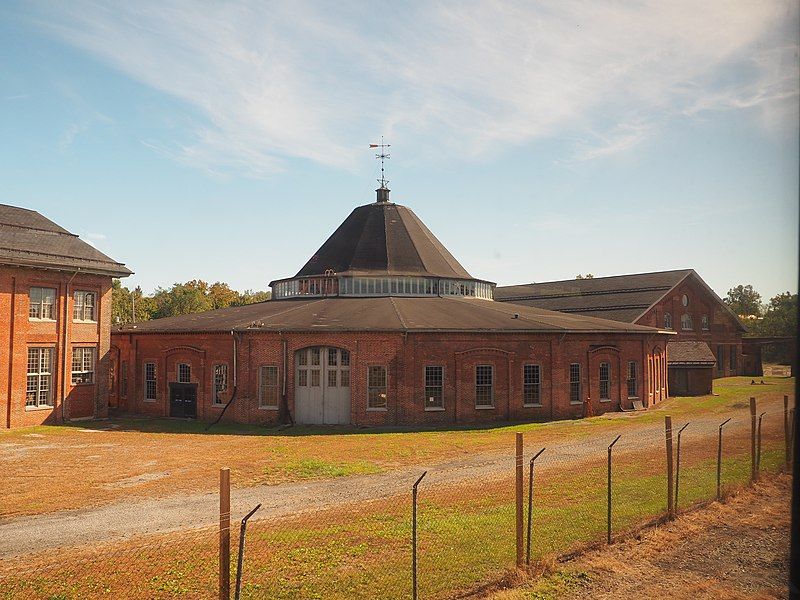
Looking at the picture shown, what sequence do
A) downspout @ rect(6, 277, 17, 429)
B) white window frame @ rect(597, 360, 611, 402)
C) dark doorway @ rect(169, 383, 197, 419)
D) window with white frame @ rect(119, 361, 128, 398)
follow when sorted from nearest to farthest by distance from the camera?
downspout @ rect(6, 277, 17, 429) → dark doorway @ rect(169, 383, 197, 419) → white window frame @ rect(597, 360, 611, 402) → window with white frame @ rect(119, 361, 128, 398)

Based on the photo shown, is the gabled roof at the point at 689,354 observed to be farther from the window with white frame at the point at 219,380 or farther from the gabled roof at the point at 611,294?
the window with white frame at the point at 219,380

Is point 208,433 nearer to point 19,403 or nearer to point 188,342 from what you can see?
point 188,342

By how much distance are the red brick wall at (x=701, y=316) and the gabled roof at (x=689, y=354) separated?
8.47m

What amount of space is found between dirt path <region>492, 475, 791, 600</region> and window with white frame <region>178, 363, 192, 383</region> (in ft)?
88.8

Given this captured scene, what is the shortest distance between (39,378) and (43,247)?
6.79m

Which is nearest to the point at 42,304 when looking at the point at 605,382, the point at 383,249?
the point at 383,249

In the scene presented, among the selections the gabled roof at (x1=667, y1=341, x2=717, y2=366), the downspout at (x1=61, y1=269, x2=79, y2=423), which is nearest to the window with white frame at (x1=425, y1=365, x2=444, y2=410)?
the downspout at (x1=61, y1=269, x2=79, y2=423)

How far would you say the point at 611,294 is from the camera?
59.8m

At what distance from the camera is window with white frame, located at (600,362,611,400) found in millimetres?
34188

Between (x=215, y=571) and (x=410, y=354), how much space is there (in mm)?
19963

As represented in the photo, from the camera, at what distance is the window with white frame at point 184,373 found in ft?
109

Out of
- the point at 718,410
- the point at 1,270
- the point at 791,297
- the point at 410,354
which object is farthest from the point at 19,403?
the point at 718,410

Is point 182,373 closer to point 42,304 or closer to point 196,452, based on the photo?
point 42,304

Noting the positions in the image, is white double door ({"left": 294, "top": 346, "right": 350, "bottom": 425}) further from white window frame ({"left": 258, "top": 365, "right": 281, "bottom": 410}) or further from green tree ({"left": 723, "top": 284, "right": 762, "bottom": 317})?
green tree ({"left": 723, "top": 284, "right": 762, "bottom": 317})
